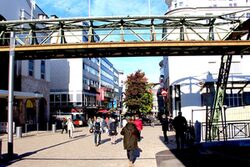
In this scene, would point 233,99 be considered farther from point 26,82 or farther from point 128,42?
point 26,82

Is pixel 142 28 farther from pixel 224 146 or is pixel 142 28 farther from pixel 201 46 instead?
pixel 224 146

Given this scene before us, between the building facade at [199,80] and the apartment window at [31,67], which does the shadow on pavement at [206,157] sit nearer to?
the building facade at [199,80]

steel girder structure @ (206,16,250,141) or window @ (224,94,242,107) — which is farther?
window @ (224,94,242,107)

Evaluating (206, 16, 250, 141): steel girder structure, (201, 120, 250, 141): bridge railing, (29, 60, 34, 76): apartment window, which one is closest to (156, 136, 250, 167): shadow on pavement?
(201, 120, 250, 141): bridge railing

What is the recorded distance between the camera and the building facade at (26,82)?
36.9 meters

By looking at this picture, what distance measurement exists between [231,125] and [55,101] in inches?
2123

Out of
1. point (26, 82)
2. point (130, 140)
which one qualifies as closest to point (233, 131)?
point (130, 140)

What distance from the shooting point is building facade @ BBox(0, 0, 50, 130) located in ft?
121

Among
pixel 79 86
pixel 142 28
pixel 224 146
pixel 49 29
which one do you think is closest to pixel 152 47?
pixel 142 28

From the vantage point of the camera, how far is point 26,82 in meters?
41.9

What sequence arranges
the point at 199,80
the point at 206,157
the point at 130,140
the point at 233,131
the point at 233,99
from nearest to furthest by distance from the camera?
the point at 130,140 → the point at 206,157 → the point at 233,131 → the point at 233,99 → the point at 199,80

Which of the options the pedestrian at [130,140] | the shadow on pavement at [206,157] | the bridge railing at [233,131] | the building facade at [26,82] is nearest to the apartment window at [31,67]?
the building facade at [26,82]

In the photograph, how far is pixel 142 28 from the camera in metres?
26.5

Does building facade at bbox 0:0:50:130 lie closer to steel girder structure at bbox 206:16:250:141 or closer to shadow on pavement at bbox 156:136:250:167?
steel girder structure at bbox 206:16:250:141
